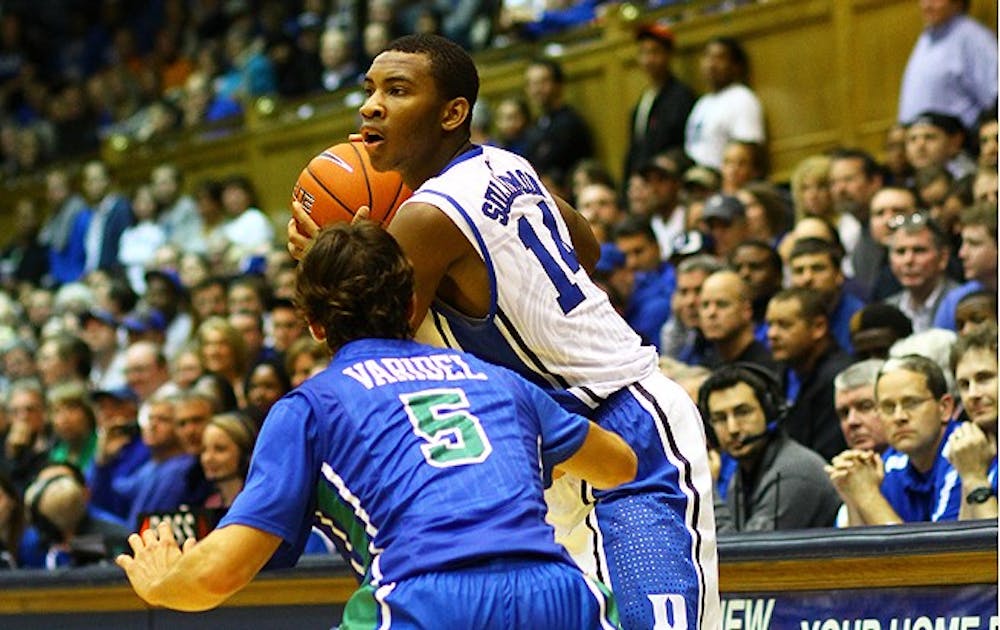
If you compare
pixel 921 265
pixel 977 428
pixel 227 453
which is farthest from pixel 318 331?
pixel 921 265

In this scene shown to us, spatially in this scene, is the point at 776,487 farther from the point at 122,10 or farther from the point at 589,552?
the point at 122,10

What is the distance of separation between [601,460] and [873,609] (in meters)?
1.90

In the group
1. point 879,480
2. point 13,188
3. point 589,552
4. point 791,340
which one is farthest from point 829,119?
point 13,188

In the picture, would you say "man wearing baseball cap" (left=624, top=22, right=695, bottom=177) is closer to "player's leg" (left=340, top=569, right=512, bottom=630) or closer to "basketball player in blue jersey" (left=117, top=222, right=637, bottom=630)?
"basketball player in blue jersey" (left=117, top=222, right=637, bottom=630)

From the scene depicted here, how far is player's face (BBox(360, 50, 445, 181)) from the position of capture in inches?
178

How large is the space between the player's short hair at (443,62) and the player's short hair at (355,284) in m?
0.94

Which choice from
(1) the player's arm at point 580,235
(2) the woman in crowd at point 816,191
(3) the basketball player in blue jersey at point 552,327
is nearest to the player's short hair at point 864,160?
(2) the woman in crowd at point 816,191

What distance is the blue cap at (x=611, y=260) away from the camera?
10.2 meters

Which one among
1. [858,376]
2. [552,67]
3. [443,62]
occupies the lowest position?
[858,376]

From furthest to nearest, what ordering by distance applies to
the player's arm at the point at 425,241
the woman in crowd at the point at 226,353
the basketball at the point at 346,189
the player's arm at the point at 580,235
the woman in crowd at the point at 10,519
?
the woman in crowd at the point at 226,353, the woman in crowd at the point at 10,519, the player's arm at the point at 580,235, the basketball at the point at 346,189, the player's arm at the point at 425,241

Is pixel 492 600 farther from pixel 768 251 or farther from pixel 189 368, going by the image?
pixel 189 368

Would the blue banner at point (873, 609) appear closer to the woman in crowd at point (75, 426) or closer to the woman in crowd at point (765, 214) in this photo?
the woman in crowd at point (765, 214)

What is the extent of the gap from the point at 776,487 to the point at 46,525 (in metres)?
4.04

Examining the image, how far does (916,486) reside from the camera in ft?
22.2
